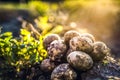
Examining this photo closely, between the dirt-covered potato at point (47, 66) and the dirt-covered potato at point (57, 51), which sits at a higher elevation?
the dirt-covered potato at point (57, 51)

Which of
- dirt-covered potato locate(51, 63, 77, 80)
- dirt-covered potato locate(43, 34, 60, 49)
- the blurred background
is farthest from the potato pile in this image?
the blurred background

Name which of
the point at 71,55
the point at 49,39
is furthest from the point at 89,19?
the point at 71,55

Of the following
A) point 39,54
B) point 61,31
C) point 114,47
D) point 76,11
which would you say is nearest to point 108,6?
point 76,11

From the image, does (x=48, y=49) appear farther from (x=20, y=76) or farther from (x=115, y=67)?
(x=115, y=67)

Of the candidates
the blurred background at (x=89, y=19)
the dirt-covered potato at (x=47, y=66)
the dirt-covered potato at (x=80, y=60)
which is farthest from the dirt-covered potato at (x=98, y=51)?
the blurred background at (x=89, y=19)

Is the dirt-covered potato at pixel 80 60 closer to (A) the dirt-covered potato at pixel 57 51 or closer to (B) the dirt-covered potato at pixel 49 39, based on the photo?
(A) the dirt-covered potato at pixel 57 51

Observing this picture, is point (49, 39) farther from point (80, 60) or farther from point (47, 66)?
point (80, 60)
